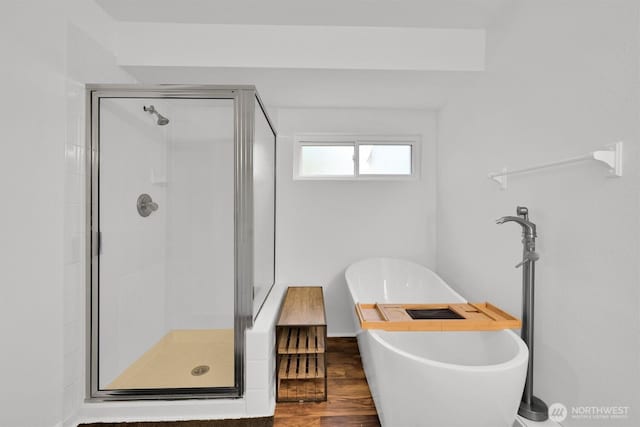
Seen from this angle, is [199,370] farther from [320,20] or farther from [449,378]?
[320,20]

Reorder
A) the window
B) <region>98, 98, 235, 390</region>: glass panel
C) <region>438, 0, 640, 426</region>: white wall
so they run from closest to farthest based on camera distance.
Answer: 1. <region>438, 0, 640, 426</region>: white wall
2. <region>98, 98, 235, 390</region>: glass panel
3. the window

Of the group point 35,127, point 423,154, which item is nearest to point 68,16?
point 35,127

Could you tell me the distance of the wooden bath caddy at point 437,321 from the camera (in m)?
1.41

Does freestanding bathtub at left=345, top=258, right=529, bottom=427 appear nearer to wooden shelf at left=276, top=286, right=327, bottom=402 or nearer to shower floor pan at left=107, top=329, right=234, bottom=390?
wooden shelf at left=276, top=286, right=327, bottom=402

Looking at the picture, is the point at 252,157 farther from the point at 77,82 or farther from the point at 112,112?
the point at 77,82

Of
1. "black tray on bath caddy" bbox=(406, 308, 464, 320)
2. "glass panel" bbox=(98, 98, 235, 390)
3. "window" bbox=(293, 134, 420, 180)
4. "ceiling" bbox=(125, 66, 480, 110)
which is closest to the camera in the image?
"black tray on bath caddy" bbox=(406, 308, 464, 320)

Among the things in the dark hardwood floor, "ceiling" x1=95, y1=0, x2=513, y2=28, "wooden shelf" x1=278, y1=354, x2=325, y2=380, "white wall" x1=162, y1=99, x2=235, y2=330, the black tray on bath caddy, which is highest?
"ceiling" x1=95, y1=0, x2=513, y2=28

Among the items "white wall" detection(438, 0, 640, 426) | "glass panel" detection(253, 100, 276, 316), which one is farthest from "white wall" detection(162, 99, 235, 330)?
"white wall" detection(438, 0, 640, 426)

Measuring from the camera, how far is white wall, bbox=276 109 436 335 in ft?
8.95

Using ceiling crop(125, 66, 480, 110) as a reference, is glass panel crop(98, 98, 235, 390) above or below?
below

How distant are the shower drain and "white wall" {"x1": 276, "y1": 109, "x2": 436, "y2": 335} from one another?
3.63 ft

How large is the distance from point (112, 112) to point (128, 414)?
1731mm

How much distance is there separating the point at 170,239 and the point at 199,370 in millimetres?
793

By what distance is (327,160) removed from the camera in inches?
109
